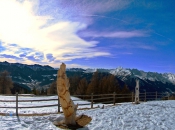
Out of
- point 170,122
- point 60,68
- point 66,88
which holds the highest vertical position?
point 60,68

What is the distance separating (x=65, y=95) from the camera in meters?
9.66

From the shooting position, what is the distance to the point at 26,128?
9.13m

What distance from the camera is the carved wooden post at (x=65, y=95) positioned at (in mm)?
9511

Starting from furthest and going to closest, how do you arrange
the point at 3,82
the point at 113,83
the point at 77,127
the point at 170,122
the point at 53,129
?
the point at 113,83
the point at 3,82
the point at 170,122
the point at 77,127
the point at 53,129

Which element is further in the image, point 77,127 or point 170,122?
point 170,122

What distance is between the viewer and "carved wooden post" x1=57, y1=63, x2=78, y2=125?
9.51m

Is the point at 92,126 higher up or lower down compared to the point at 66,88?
lower down

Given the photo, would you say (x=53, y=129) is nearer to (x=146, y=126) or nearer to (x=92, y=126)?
(x=92, y=126)

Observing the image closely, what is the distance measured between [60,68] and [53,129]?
8.82 feet

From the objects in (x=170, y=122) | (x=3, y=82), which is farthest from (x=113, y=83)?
(x=170, y=122)

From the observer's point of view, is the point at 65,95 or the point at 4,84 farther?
the point at 4,84

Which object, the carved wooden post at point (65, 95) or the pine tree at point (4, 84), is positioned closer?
the carved wooden post at point (65, 95)

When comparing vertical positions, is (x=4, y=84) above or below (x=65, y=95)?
below

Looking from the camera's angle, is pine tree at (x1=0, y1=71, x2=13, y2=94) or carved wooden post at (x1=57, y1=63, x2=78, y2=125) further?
pine tree at (x1=0, y1=71, x2=13, y2=94)
